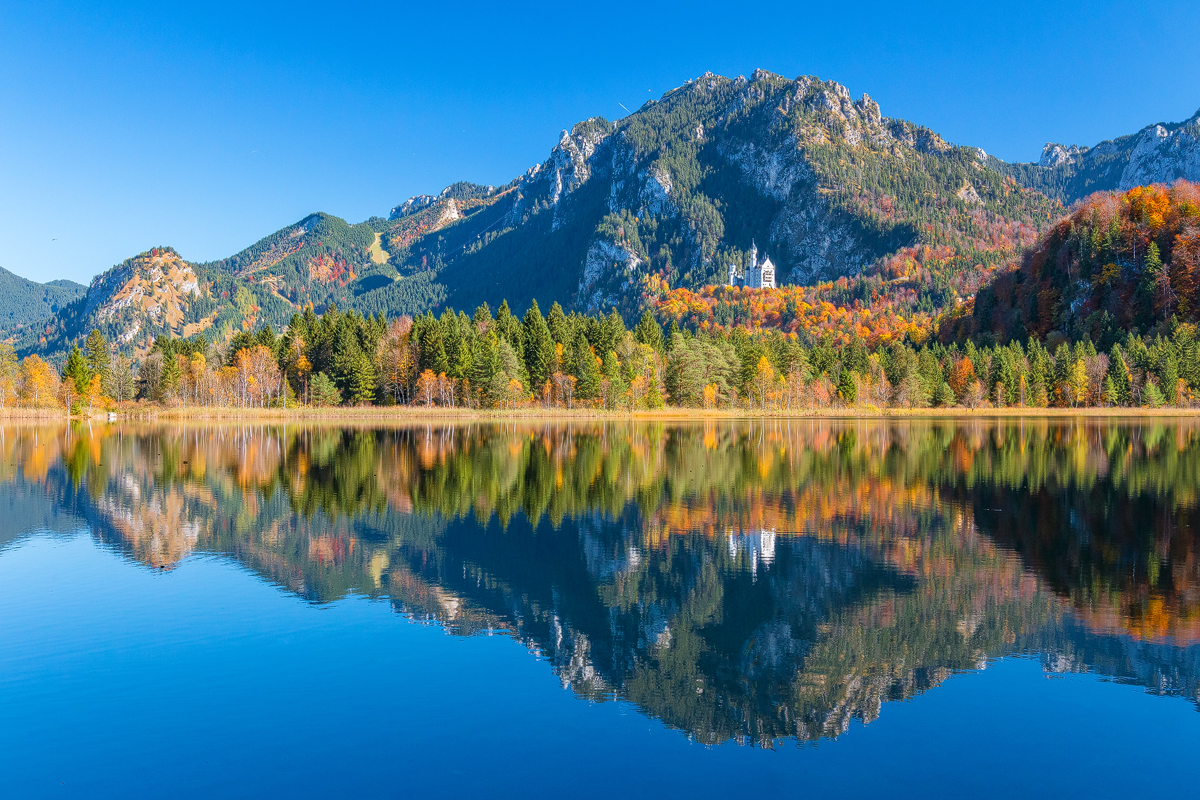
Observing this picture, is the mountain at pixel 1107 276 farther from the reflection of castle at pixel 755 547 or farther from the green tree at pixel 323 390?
the reflection of castle at pixel 755 547

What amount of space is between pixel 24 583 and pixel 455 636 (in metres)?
12.9

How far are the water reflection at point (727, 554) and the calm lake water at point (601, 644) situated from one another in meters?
0.13

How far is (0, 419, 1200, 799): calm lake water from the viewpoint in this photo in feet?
35.4

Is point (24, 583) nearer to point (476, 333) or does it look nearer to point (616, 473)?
point (616, 473)

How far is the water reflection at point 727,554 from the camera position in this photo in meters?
14.3

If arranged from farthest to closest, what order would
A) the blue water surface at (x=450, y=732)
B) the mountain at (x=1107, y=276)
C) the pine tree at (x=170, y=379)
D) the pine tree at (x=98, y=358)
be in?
the mountain at (x=1107, y=276) < the pine tree at (x=170, y=379) < the pine tree at (x=98, y=358) < the blue water surface at (x=450, y=732)

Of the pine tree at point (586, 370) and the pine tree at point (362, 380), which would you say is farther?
the pine tree at point (586, 370)

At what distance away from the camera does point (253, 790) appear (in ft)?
32.9

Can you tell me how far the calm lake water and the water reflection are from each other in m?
0.13

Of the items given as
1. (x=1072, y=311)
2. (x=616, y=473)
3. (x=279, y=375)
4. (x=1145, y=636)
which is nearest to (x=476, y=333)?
(x=279, y=375)

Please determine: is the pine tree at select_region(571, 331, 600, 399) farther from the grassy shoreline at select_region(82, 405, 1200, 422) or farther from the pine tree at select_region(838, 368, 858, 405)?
the pine tree at select_region(838, 368, 858, 405)

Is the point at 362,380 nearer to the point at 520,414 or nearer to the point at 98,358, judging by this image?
the point at 520,414

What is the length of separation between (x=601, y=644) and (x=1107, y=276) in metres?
185

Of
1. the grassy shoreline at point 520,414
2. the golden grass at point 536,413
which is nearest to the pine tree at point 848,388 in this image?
the golden grass at point 536,413
